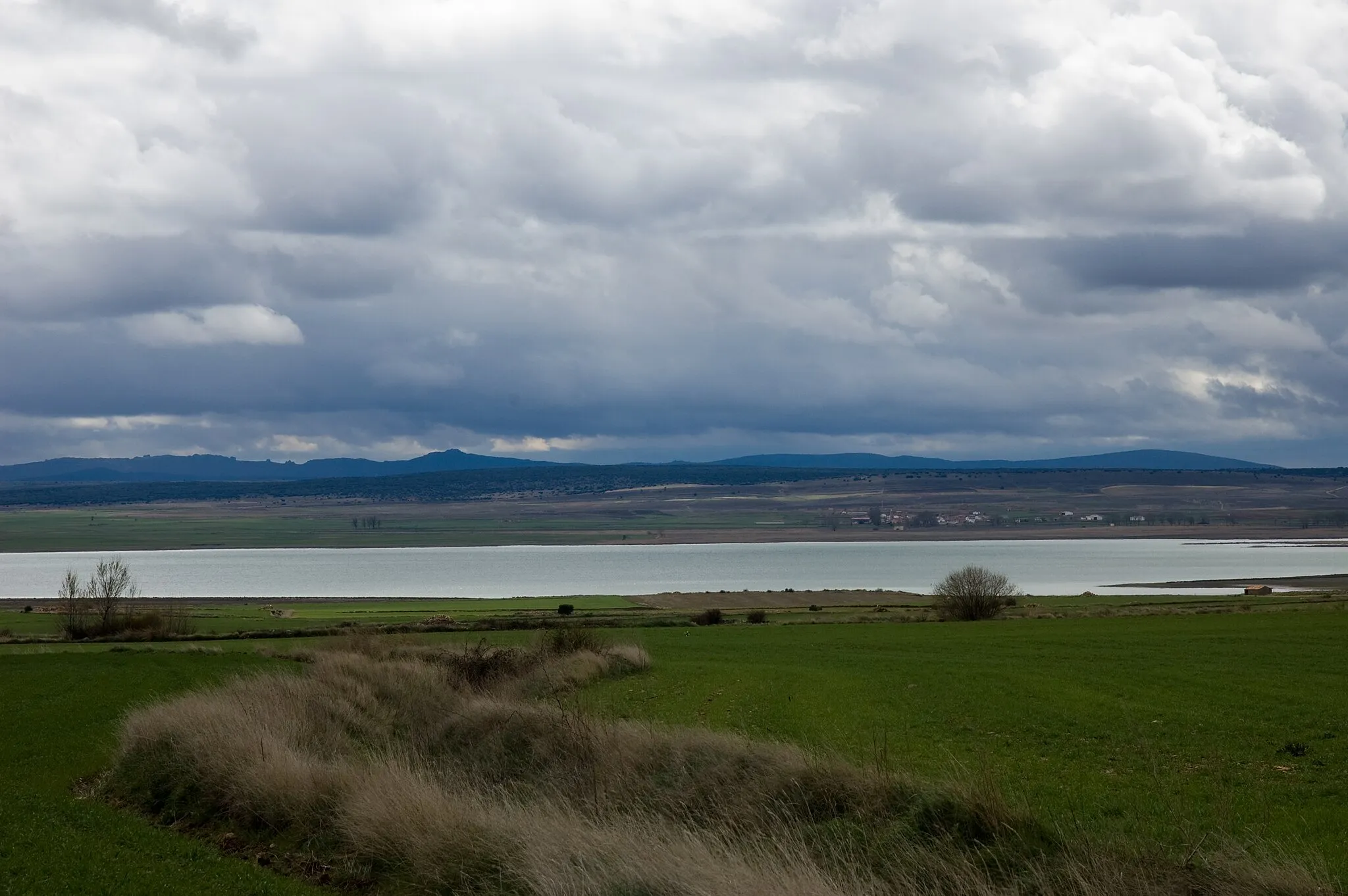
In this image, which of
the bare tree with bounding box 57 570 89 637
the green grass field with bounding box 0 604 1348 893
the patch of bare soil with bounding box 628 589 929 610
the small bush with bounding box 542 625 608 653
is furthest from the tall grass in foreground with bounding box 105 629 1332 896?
the patch of bare soil with bounding box 628 589 929 610

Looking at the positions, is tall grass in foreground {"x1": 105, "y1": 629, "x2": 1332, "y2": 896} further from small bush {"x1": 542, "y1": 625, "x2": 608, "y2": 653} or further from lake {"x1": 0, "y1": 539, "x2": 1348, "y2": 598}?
lake {"x1": 0, "y1": 539, "x2": 1348, "y2": 598}

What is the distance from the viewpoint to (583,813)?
15125 mm

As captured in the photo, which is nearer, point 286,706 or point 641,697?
point 286,706

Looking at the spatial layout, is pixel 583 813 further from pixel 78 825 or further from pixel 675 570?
pixel 675 570

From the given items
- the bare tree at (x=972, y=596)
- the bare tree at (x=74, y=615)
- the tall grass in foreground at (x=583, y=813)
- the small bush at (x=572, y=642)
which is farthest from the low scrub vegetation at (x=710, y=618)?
the tall grass in foreground at (x=583, y=813)

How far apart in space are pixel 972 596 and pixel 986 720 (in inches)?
1735

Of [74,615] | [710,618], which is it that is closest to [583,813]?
[710,618]

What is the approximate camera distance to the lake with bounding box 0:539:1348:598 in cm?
11819

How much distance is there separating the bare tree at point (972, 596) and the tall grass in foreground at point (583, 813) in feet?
158

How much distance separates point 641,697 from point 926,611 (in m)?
45.9

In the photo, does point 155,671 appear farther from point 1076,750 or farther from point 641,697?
point 1076,750

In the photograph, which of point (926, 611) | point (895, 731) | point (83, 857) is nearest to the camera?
point (83, 857)

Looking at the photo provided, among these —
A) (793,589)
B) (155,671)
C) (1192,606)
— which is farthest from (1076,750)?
(793,589)

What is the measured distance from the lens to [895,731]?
23812mm
